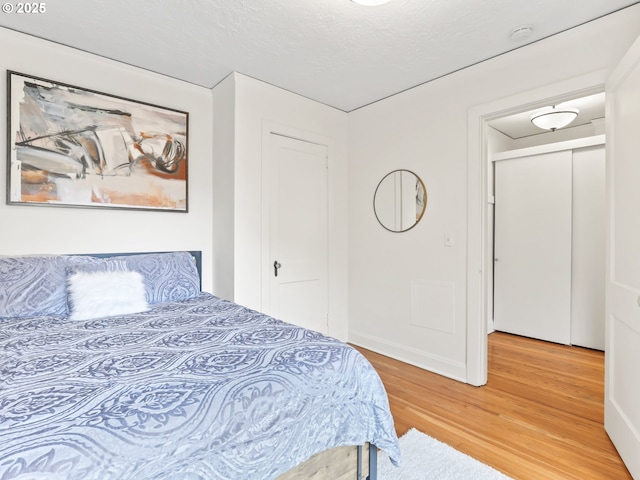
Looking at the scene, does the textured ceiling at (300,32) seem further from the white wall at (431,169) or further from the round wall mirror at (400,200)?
the round wall mirror at (400,200)

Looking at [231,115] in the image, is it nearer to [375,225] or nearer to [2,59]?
[2,59]

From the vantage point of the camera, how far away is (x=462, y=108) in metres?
2.77

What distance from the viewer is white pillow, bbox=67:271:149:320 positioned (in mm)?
1877

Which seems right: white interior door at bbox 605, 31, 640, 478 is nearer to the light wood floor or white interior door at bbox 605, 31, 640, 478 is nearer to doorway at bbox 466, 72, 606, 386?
the light wood floor

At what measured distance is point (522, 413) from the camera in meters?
2.22

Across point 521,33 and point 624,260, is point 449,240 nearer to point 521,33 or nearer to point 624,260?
point 624,260

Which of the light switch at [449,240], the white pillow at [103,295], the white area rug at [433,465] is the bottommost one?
the white area rug at [433,465]

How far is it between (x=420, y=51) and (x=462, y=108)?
23.8 inches

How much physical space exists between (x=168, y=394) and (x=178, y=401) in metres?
0.04

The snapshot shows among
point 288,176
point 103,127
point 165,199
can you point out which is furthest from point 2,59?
point 288,176

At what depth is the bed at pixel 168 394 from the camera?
83 centimetres

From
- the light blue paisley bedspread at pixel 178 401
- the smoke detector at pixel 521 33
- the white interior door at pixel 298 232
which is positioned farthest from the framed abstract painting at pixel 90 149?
the smoke detector at pixel 521 33

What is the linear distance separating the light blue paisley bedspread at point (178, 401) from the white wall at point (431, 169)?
1.76m

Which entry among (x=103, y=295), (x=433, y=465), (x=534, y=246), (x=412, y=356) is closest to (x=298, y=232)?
(x=412, y=356)
